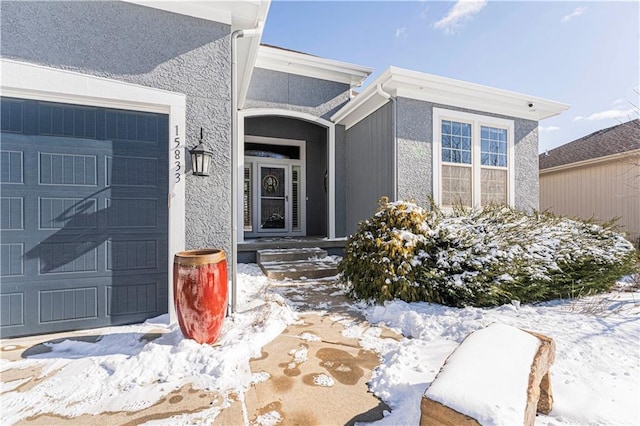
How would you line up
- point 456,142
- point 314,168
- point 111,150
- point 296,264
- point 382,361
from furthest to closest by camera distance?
1. point 314,168
2. point 456,142
3. point 296,264
4. point 111,150
5. point 382,361

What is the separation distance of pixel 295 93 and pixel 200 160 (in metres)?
4.56

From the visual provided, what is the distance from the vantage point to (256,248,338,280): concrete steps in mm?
5251

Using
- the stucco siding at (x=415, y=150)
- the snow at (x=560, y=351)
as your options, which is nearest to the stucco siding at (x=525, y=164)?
the stucco siding at (x=415, y=150)

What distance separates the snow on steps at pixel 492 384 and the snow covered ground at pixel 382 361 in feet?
1.55

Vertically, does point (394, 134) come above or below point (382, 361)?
above

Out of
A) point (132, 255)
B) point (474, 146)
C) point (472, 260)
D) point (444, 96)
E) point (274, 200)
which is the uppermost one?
point (444, 96)

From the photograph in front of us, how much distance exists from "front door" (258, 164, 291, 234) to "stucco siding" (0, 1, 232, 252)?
16.4 feet

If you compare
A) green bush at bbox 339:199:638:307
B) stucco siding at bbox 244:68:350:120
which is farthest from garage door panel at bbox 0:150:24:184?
stucco siding at bbox 244:68:350:120

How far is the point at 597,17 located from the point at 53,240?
984 cm

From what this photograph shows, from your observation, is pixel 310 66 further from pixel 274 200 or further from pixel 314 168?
pixel 274 200

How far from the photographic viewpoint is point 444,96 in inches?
242

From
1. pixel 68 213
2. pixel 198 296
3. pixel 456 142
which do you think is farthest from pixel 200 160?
pixel 456 142

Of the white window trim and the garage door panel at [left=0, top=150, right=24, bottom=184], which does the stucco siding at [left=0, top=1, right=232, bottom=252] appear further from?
the white window trim

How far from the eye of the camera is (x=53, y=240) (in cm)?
310
